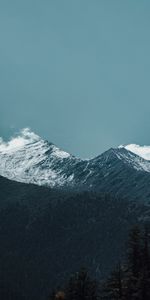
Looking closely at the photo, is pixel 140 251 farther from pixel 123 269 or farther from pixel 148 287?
pixel 148 287

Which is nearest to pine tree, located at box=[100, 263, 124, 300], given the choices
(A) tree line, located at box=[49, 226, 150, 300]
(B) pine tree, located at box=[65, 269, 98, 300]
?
(A) tree line, located at box=[49, 226, 150, 300]

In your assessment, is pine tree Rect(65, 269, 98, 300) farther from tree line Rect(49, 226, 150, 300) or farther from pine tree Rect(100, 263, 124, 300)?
pine tree Rect(100, 263, 124, 300)

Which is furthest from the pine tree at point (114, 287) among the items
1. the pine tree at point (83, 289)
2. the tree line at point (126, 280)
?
the pine tree at point (83, 289)

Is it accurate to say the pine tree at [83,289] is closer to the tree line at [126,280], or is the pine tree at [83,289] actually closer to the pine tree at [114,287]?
the tree line at [126,280]

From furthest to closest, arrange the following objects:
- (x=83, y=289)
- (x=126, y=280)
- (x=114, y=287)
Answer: (x=83, y=289), (x=114, y=287), (x=126, y=280)

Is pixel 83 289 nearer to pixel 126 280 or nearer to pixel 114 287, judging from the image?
pixel 114 287

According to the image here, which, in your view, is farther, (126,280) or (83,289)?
(83,289)

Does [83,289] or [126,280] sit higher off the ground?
[126,280]

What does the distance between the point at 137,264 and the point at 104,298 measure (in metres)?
3.92

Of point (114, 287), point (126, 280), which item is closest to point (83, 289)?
point (114, 287)

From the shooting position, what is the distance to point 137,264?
5178 centimetres

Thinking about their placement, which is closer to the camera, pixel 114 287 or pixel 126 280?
pixel 126 280

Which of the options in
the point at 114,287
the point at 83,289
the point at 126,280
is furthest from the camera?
the point at 83,289

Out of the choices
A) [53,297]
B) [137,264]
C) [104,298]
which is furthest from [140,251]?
[53,297]
